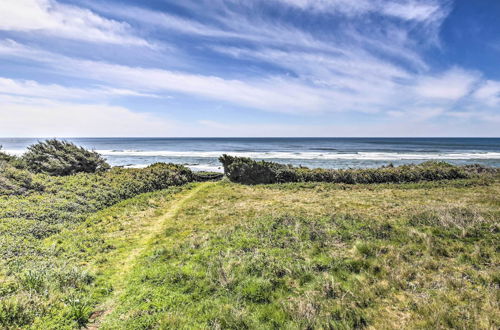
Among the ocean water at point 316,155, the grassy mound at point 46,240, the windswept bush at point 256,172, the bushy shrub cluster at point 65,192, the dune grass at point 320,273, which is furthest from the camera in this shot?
the ocean water at point 316,155

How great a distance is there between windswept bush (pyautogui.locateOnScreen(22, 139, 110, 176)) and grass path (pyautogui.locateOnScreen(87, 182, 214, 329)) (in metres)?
13.1

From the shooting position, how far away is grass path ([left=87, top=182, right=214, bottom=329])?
670cm

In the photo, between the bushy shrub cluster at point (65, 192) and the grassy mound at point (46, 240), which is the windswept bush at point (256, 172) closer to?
the bushy shrub cluster at point (65, 192)

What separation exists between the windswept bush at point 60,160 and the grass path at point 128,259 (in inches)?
514

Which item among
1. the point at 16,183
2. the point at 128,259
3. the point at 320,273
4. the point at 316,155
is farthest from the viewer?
the point at 316,155

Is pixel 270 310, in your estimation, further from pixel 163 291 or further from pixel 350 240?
pixel 350 240

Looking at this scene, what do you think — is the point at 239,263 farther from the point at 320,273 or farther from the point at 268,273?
the point at 320,273

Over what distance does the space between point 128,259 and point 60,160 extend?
21280 mm

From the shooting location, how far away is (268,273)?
806cm

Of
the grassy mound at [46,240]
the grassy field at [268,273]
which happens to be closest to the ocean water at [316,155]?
the grassy mound at [46,240]

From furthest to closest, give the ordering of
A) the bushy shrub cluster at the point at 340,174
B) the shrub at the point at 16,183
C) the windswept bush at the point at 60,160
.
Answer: the bushy shrub cluster at the point at 340,174 → the windswept bush at the point at 60,160 → the shrub at the point at 16,183

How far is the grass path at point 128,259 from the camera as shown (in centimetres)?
670

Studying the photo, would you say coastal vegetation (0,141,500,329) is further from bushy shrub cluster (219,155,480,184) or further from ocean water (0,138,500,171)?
ocean water (0,138,500,171)

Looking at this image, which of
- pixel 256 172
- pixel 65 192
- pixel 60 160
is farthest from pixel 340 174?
pixel 60 160
